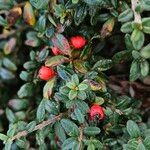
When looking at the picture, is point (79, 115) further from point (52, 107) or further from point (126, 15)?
point (126, 15)

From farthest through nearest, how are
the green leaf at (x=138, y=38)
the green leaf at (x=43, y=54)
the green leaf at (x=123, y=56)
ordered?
the green leaf at (x=43, y=54) < the green leaf at (x=123, y=56) < the green leaf at (x=138, y=38)

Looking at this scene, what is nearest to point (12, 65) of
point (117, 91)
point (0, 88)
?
point (0, 88)

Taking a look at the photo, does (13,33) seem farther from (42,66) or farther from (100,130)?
(100,130)

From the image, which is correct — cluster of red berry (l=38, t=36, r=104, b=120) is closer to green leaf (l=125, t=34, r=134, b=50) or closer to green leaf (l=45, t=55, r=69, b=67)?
green leaf (l=45, t=55, r=69, b=67)

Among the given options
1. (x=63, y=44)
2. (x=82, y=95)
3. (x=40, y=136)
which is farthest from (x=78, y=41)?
(x=40, y=136)

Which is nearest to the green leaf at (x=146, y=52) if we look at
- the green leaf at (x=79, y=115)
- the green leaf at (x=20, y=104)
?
the green leaf at (x=79, y=115)

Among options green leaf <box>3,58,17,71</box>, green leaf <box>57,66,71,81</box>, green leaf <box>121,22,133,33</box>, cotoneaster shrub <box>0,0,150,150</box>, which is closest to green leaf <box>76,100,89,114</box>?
cotoneaster shrub <box>0,0,150,150</box>

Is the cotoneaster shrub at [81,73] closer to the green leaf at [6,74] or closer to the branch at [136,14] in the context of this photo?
the branch at [136,14]
